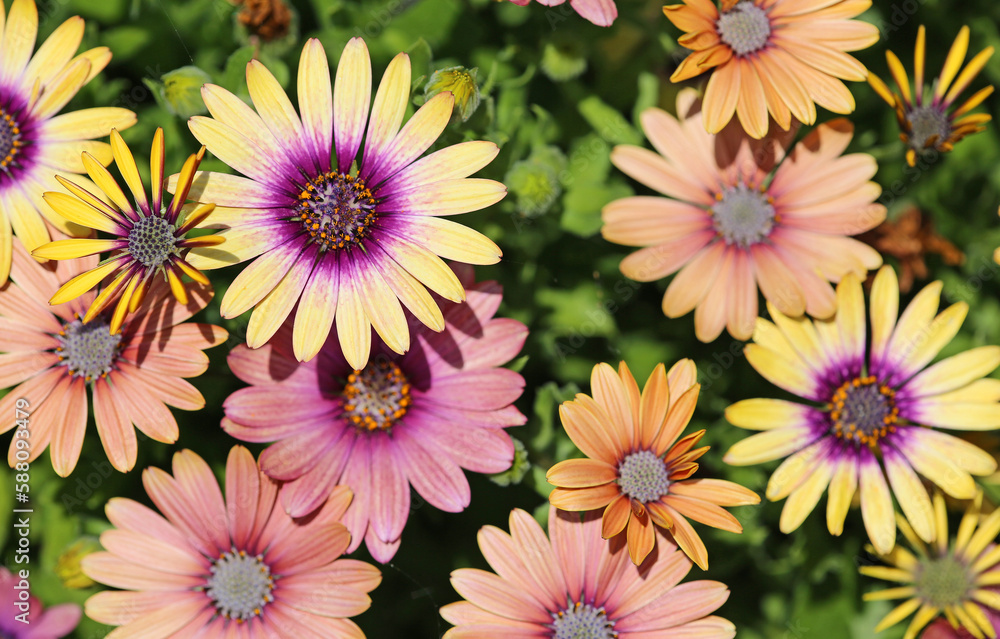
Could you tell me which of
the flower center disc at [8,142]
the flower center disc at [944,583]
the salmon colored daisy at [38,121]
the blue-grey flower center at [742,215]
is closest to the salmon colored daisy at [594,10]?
the blue-grey flower center at [742,215]

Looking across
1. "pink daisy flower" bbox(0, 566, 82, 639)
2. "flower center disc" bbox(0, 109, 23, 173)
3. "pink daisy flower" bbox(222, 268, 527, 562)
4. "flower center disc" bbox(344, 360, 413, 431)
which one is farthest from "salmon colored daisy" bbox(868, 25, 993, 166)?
"pink daisy flower" bbox(0, 566, 82, 639)

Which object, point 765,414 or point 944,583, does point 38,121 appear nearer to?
point 765,414

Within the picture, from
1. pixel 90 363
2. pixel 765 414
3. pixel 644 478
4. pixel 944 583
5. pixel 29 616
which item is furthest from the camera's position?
pixel 944 583

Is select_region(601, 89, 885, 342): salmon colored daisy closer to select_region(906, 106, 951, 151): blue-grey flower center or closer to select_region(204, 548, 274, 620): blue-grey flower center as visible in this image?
select_region(906, 106, 951, 151): blue-grey flower center

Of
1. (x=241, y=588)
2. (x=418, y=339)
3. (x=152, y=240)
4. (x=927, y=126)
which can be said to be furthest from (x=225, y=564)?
(x=927, y=126)

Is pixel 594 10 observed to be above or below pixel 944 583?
above

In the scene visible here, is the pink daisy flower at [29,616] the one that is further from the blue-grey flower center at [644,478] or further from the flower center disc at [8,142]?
the blue-grey flower center at [644,478]
